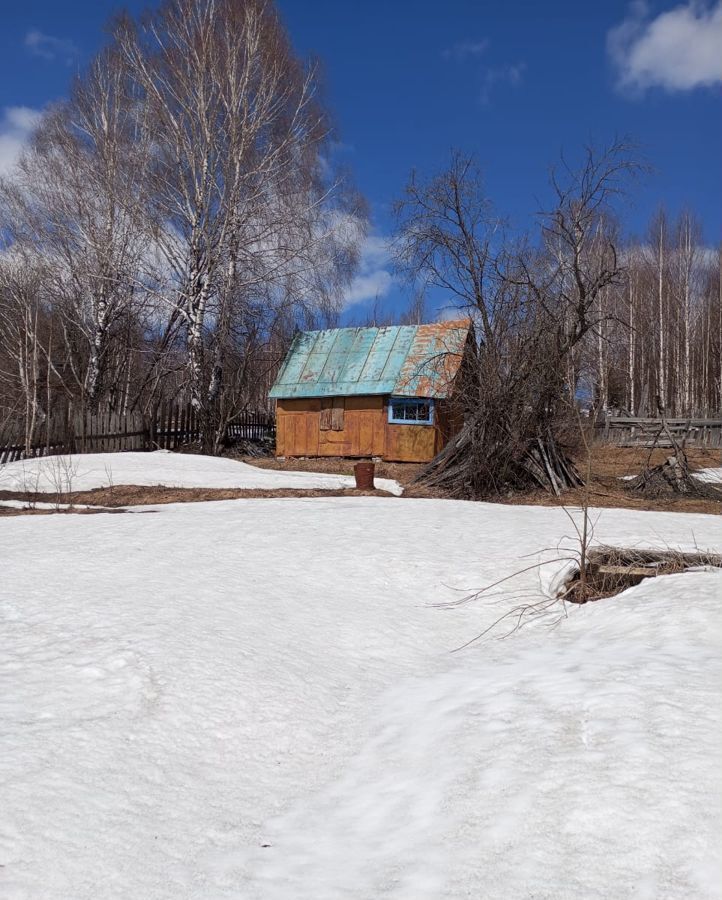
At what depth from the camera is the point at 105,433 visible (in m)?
19.4

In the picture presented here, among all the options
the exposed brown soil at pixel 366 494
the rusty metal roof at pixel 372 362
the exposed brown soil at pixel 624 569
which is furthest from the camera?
the rusty metal roof at pixel 372 362

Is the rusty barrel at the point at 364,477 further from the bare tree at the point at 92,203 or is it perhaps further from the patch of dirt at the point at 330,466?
the bare tree at the point at 92,203

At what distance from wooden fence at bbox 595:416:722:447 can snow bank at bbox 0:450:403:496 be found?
15.1 meters

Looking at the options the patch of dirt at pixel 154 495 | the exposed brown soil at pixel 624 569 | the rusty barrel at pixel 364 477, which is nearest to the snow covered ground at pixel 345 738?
the exposed brown soil at pixel 624 569

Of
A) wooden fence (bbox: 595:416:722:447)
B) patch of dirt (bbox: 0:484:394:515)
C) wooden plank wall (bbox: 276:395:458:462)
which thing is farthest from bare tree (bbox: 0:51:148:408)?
wooden fence (bbox: 595:416:722:447)

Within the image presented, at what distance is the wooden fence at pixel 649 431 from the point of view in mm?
25375

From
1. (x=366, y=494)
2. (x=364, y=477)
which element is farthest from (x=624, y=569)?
(x=364, y=477)

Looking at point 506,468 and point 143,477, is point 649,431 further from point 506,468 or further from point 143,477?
point 143,477

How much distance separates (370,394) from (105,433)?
7368mm

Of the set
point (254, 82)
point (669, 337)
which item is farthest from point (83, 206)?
point (669, 337)

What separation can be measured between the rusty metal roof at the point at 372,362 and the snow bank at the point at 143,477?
165 inches

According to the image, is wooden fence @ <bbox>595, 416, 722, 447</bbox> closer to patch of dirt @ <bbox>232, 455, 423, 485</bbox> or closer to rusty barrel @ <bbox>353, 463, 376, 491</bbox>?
patch of dirt @ <bbox>232, 455, 423, 485</bbox>

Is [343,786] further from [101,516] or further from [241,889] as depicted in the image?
[101,516]

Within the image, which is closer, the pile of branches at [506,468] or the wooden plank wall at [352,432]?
the pile of branches at [506,468]
